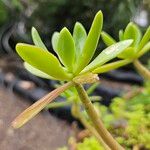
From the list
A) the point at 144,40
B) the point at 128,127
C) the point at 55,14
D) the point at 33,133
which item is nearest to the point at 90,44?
the point at 144,40

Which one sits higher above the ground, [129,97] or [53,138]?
[129,97]

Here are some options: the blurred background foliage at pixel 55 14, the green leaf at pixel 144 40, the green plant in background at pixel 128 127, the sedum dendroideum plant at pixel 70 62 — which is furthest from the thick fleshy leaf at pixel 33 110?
the blurred background foliage at pixel 55 14

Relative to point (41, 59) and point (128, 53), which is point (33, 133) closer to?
point (128, 53)

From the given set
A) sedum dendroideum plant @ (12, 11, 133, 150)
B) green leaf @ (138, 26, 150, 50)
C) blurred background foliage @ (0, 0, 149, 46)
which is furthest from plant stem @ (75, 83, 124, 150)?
blurred background foliage @ (0, 0, 149, 46)

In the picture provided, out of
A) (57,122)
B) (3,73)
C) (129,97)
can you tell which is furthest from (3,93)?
(129,97)

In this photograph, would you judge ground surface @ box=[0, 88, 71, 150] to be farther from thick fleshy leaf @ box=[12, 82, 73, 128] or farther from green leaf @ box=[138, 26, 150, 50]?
thick fleshy leaf @ box=[12, 82, 73, 128]

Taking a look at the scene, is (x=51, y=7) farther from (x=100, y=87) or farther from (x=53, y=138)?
(x=53, y=138)
